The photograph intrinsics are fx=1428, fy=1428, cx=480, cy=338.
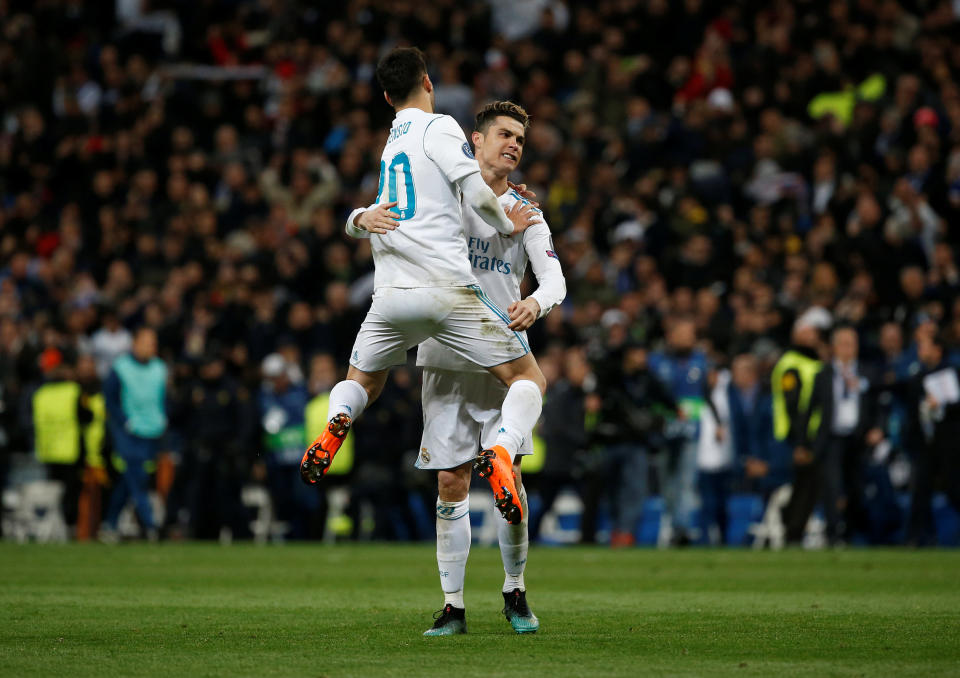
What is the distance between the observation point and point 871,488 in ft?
54.5

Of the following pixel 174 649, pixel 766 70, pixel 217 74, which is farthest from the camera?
pixel 217 74

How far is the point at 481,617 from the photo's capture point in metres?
7.74

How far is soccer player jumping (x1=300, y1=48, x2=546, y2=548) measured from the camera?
6477 mm

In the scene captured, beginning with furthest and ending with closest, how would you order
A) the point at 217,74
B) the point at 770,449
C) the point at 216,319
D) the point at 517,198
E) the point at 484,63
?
the point at 217,74 < the point at 484,63 < the point at 216,319 < the point at 770,449 < the point at 517,198

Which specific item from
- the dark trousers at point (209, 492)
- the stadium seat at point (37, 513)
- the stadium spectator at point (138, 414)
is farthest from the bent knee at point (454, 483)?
the stadium seat at point (37, 513)

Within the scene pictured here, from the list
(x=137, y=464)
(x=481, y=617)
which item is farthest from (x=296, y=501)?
(x=481, y=617)

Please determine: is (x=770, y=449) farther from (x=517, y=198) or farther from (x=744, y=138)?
(x=517, y=198)

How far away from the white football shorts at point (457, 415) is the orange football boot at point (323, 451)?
59cm

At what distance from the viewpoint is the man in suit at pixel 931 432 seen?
15102 mm

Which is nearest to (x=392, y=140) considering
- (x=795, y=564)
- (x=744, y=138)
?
(x=795, y=564)

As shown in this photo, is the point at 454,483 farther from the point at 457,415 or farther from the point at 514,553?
the point at 514,553

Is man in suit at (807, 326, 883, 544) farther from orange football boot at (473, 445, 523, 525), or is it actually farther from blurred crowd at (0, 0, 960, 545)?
orange football boot at (473, 445, 523, 525)

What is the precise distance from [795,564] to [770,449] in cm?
386

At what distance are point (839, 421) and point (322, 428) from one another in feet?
19.7
